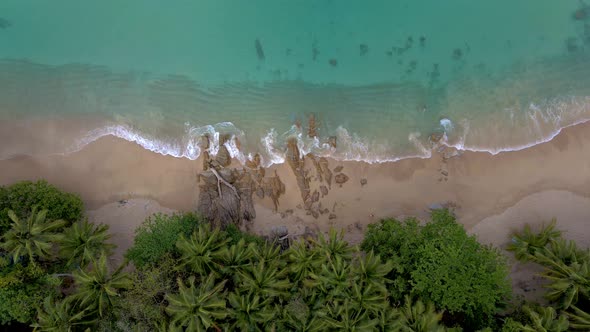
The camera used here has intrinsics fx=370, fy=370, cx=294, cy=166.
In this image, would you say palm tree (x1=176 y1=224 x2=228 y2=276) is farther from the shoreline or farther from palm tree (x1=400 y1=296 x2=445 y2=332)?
palm tree (x1=400 y1=296 x2=445 y2=332)

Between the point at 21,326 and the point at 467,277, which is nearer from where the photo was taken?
the point at 467,277

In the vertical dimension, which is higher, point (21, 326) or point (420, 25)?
point (420, 25)

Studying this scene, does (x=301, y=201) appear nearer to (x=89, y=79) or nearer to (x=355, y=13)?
(x=355, y=13)

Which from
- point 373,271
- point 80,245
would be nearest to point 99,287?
point 80,245

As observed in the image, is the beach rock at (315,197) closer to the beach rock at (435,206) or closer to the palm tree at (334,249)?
the palm tree at (334,249)

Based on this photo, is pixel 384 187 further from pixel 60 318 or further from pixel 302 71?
pixel 60 318

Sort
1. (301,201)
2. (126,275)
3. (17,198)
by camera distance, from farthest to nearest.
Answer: (301,201), (17,198), (126,275)

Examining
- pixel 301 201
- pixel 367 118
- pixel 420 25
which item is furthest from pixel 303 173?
pixel 420 25

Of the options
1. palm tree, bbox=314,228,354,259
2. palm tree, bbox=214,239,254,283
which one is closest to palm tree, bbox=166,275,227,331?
palm tree, bbox=214,239,254,283
